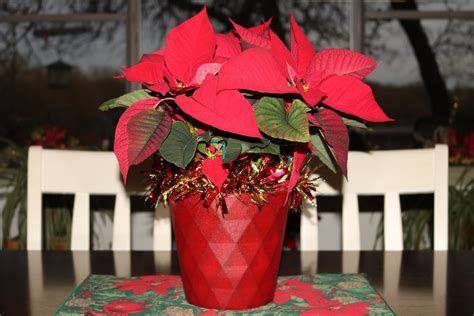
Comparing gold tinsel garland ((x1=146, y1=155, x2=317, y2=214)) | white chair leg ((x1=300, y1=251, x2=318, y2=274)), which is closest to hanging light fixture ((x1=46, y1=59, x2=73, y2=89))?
white chair leg ((x1=300, y1=251, x2=318, y2=274))

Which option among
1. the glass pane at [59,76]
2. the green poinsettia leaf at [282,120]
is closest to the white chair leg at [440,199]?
the green poinsettia leaf at [282,120]

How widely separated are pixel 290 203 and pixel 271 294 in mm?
109

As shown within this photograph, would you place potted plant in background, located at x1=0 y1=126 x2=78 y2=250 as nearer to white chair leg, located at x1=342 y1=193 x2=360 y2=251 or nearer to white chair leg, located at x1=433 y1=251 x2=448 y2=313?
white chair leg, located at x1=342 y1=193 x2=360 y2=251

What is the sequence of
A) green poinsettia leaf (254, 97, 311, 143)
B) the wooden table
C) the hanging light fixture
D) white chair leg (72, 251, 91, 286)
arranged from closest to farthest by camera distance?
green poinsettia leaf (254, 97, 311, 143)
the wooden table
white chair leg (72, 251, 91, 286)
the hanging light fixture

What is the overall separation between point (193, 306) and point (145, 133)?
24cm

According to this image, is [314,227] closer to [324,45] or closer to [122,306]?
[122,306]

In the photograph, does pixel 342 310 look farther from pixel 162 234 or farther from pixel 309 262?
pixel 162 234

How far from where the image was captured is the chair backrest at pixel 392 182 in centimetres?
132

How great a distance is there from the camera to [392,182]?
132 centimetres

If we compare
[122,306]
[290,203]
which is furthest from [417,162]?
[122,306]

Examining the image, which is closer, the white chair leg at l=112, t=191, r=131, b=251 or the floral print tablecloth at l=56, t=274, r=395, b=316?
the floral print tablecloth at l=56, t=274, r=395, b=316

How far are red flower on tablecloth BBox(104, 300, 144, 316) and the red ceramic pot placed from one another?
8cm

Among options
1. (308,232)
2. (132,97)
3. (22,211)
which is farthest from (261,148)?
(22,211)

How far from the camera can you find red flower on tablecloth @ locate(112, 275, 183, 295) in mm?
937
